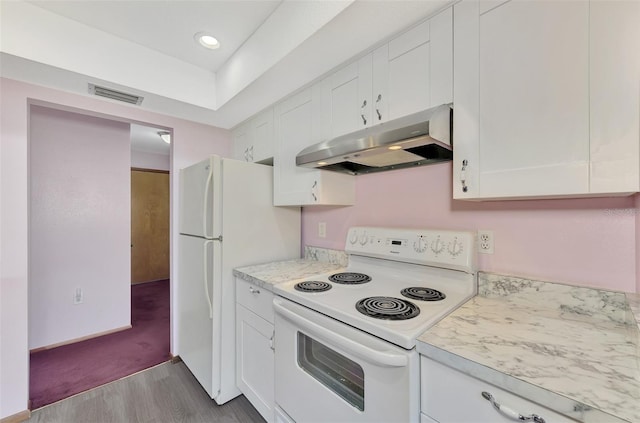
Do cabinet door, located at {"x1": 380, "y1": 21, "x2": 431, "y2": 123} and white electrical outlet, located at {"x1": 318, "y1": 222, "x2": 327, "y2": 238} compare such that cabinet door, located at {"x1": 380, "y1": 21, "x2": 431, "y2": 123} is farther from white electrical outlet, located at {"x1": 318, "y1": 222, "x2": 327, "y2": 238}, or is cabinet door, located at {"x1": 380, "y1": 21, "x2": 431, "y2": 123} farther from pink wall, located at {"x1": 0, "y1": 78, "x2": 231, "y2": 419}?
pink wall, located at {"x1": 0, "y1": 78, "x2": 231, "y2": 419}

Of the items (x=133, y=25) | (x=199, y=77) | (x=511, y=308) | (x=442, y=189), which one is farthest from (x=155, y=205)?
(x=511, y=308)

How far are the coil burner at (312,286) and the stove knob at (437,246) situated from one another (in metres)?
0.58

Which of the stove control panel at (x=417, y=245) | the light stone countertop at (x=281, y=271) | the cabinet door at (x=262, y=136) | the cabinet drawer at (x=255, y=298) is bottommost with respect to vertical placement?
the cabinet drawer at (x=255, y=298)

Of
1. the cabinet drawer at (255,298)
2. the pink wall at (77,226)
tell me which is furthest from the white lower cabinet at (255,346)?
the pink wall at (77,226)

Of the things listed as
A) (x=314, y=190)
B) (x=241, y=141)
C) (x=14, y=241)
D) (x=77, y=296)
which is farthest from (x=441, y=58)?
(x=77, y=296)

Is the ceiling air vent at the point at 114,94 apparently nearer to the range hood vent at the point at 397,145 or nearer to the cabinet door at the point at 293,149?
the cabinet door at the point at 293,149

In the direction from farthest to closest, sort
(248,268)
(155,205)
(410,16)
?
1. (155,205)
2. (248,268)
3. (410,16)

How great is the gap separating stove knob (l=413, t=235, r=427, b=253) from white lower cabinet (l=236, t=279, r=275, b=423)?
2.78ft

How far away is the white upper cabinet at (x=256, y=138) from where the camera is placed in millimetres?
2211

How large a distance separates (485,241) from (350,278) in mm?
726

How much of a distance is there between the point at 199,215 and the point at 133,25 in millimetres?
1282

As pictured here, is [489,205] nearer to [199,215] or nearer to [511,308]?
[511,308]

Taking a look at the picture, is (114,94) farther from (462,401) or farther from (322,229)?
(462,401)

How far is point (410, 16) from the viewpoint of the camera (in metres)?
1.23
